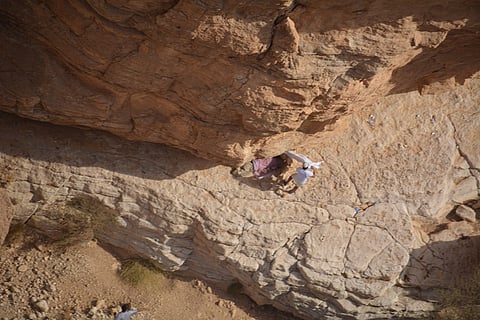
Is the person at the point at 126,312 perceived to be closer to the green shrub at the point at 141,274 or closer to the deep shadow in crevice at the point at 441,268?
the green shrub at the point at 141,274

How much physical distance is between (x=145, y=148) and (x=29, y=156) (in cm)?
139

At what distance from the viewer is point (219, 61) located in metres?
4.71

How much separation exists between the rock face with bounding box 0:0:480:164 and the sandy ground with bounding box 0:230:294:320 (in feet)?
6.49

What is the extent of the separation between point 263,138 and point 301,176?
84cm

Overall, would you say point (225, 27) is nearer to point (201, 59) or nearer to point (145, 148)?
point (201, 59)

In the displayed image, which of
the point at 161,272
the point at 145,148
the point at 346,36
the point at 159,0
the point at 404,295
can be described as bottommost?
the point at 161,272

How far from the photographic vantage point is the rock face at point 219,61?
438 centimetres

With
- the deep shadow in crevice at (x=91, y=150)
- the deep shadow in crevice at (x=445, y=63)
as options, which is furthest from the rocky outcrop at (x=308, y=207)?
the deep shadow in crevice at (x=445, y=63)

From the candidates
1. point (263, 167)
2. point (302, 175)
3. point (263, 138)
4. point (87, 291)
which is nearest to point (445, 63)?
point (302, 175)

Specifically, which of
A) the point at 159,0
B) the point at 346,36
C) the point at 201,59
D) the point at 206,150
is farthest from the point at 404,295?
the point at 159,0

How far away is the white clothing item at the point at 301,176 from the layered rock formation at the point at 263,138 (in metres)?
0.21

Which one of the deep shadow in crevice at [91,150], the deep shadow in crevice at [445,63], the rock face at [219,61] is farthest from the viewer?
the deep shadow in crevice at [91,150]

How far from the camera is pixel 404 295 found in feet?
21.4

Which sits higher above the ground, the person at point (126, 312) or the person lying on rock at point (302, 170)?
the person lying on rock at point (302, 170)
